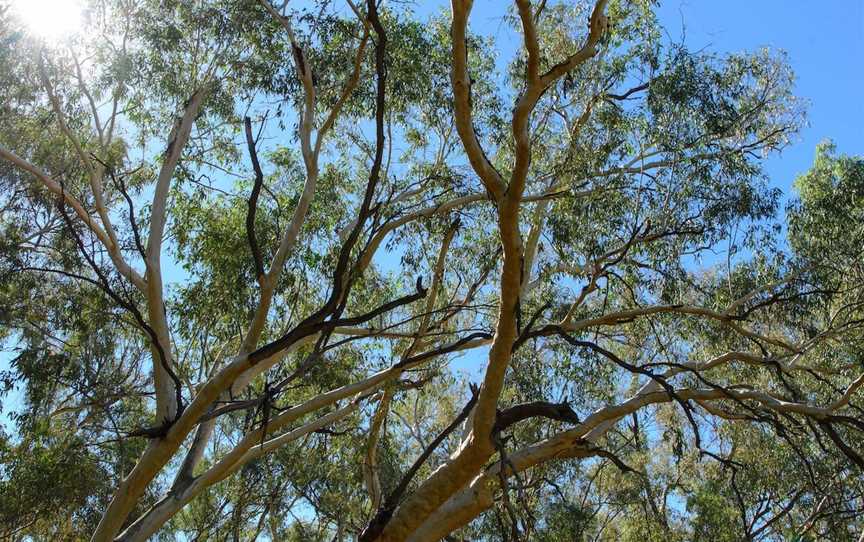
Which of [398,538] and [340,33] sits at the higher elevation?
[340,33]

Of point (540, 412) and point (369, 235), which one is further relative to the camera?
point (369, 235)

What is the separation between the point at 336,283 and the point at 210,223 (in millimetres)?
5155

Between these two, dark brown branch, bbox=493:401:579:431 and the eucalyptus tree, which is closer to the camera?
dark brown branch, bbox=493:401:579:431

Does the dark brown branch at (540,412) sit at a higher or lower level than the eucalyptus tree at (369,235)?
lower

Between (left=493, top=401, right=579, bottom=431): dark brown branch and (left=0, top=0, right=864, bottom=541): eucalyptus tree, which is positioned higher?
(left=0, top=0, right=864, bottom=541): eucalyptus tree

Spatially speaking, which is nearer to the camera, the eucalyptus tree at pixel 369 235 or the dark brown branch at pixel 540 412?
the dark brown branch at pixel 540 412

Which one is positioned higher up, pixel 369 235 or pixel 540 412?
pixel 369 235

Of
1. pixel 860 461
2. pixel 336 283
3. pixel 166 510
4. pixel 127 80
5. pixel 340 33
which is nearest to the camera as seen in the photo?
pixel 336 283

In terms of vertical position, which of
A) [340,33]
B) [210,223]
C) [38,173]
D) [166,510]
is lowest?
[166,510]

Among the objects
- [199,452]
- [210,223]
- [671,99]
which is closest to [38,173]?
[210,223]

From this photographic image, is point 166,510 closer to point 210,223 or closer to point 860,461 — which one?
point 210,223

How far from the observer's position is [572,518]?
1147cm

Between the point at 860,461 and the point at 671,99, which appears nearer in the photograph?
the point at 860,461

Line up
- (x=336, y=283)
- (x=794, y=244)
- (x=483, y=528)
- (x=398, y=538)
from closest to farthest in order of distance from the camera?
(x=336, y=283), (x=398, y=538), (x=794, y=244), (x=483, y=528)
